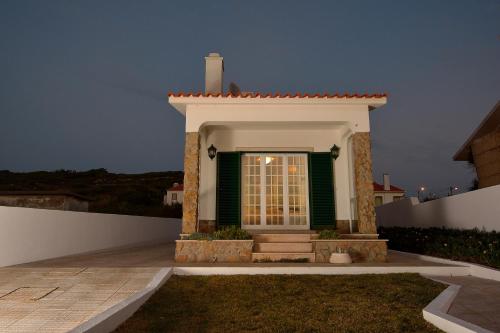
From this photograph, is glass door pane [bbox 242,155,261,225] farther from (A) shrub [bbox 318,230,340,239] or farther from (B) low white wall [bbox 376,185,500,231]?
(B) low white wall [bbox 376,185,500,231]

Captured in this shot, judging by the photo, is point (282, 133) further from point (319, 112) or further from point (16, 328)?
point (16, 328)

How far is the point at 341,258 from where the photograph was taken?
693cm

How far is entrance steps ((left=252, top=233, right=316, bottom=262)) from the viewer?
7191mm

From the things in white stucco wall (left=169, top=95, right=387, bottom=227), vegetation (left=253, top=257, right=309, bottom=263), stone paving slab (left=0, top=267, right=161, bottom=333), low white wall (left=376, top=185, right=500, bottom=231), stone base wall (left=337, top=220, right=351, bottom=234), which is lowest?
stone paving slab (left=0, top=267, right=161, bottom=333)

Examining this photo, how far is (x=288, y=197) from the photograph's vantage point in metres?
9.55

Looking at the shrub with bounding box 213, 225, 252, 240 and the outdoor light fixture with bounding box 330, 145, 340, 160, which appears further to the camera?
the outdoor light fixture with bounding box 330, 145, 340, 160

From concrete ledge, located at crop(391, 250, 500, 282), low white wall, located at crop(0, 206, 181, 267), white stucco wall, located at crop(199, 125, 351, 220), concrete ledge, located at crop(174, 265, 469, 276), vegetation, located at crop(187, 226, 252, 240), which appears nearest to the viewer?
concrete ledge, located at crop(391, 250, 500, 282)

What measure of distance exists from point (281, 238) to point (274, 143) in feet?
10.4

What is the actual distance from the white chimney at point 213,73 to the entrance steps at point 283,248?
16.5 ft

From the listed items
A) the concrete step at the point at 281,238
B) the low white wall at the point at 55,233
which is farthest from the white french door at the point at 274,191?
the low white wall at the point at 55,233

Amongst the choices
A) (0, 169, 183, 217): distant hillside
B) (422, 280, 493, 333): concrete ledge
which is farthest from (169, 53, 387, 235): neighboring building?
(0, 169, 183, 217): distant hillside

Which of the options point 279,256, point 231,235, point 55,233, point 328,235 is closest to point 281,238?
point 279,256

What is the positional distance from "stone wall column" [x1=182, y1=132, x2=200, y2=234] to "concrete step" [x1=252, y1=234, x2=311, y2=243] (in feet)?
5.34

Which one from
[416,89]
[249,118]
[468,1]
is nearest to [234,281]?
[249,118]
